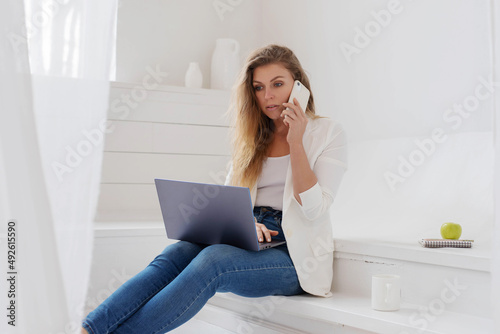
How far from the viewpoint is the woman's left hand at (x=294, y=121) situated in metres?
1.71

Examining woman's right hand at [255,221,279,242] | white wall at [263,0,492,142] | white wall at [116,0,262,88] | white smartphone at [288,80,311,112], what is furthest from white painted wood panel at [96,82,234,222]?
white smartphone at [288,80,311,112]

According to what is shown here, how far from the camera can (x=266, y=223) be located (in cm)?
183

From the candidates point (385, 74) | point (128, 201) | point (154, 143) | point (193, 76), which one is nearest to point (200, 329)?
point (128, 201)

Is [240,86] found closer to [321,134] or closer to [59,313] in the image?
[321,134]

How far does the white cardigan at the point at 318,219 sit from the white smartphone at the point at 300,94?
4.3 inches

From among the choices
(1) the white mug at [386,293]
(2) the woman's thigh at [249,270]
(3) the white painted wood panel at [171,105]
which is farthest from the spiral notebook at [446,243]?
(3) the white painted wood panel at [171,105]

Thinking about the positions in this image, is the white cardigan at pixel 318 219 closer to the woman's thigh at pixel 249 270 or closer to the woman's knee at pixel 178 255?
the woman's thigh at pixel 249 270

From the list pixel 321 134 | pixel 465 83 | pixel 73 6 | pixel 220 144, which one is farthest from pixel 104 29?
pixel 220 144

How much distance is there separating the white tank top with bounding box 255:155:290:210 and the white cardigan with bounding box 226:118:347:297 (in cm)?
10

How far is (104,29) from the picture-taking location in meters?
0.96

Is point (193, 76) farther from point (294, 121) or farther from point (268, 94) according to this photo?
point (294, 121)

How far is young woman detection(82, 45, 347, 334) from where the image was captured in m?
1.49

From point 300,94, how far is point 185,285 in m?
0.70

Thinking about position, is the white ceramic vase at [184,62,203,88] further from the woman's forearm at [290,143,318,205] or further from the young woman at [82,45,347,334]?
the woman's forearm at [290,143,318,205]
